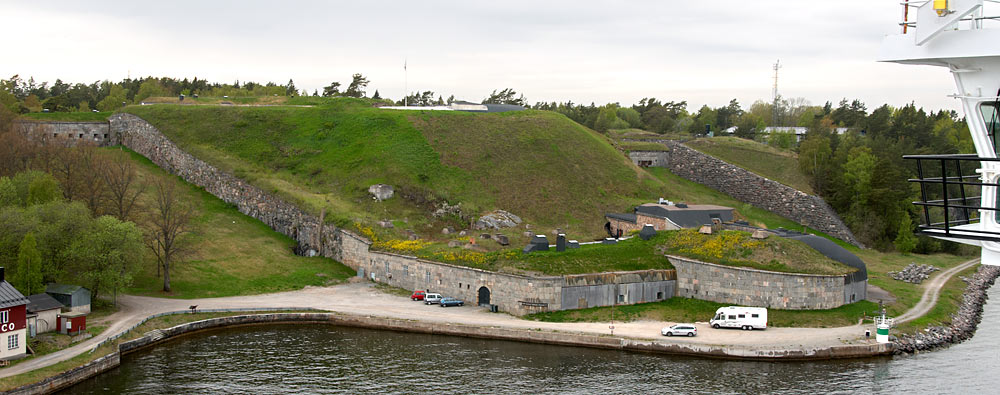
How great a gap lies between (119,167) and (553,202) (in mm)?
36410

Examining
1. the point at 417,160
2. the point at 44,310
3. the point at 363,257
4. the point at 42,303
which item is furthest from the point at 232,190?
the point at 44,310

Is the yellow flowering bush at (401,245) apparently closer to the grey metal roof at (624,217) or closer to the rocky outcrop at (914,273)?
the grey metal roof at (624,217)

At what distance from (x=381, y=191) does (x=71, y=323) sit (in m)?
30.5

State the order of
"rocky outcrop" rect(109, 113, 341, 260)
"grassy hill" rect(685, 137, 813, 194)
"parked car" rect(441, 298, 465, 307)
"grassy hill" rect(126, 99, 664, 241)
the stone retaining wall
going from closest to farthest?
the stone retaining wall < "parked car" rect(441, 298, 465, 307) < "rocky outcrop" rect(109, 113, 341, 260) < "grassy hill" rect(126, 99, 664, 241) < "grassy hill" rect(685, 137, 813, 194)

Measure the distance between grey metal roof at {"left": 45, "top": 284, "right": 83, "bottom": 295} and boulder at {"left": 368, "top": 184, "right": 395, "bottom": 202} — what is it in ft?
89.7

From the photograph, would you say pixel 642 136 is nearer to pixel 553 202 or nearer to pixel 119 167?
pixel 553 202

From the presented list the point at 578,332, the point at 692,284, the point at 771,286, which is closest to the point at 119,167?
the point at 578,332

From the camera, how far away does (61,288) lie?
43.5 metres

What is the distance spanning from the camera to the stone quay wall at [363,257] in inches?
1880

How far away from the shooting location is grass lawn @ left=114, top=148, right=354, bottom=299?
5241 cm

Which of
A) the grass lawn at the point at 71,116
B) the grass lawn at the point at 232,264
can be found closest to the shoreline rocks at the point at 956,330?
the grass lawn at the point at 232,264

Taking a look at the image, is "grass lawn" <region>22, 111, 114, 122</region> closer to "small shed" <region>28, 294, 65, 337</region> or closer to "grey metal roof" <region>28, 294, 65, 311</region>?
"grey metal roof" <region>28, 294, 65, 311</region>

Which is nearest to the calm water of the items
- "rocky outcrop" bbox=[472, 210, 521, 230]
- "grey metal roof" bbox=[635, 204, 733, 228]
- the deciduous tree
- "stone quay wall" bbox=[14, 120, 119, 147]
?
the deciduous tree

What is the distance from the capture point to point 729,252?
159 feet
